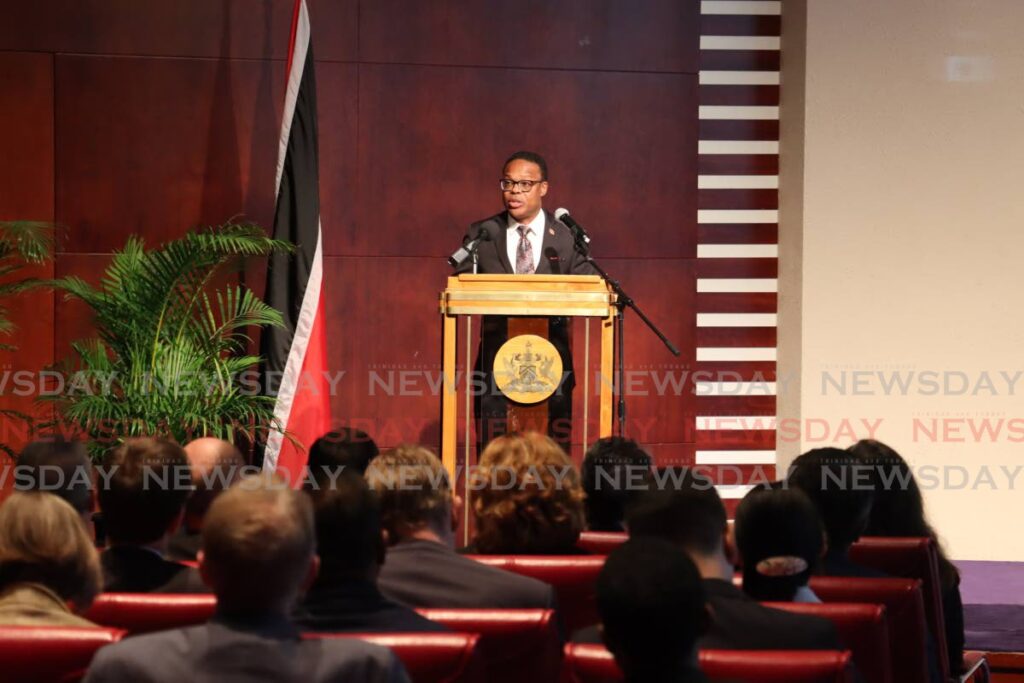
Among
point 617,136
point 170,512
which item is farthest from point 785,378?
point 170,512

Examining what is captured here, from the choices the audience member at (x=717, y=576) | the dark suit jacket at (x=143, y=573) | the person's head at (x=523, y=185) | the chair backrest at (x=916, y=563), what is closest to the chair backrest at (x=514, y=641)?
the audience member at (x=717, y=576)

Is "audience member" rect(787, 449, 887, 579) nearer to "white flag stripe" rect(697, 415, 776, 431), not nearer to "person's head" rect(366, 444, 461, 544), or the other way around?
"person's head" rect(366, 444, 461, 544)

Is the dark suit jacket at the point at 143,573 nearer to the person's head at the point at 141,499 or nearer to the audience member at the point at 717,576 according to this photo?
the person's head at the point at 141,499

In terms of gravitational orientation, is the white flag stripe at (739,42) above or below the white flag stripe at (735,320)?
above

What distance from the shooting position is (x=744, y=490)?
7082 mm

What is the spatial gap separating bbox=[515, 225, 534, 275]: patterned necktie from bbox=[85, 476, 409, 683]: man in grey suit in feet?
13.4

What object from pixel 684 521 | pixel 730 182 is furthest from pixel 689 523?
pixel 730 182

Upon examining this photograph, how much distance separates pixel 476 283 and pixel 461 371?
1.78 metres

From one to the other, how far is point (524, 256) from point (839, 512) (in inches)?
122

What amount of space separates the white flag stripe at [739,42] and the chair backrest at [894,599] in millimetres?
4931

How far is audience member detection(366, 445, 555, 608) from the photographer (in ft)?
8.02

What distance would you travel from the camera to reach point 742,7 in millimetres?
7066

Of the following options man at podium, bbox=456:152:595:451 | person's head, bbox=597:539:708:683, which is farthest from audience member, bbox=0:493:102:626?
man at podium, bbox=456:152:595:451

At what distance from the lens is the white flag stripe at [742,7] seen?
23.1 ft
